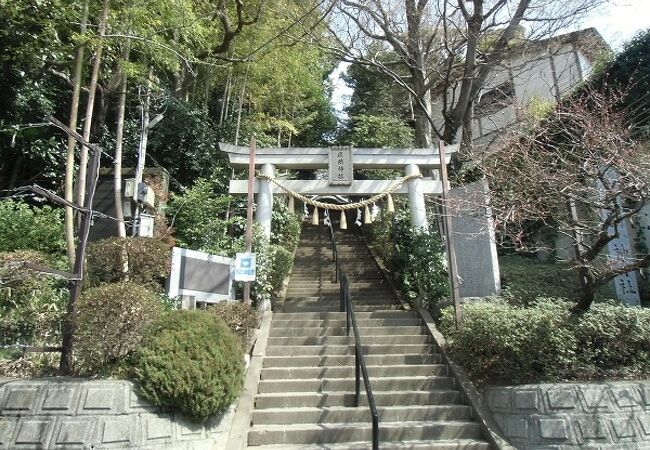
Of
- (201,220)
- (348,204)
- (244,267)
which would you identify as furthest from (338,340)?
(201,220)

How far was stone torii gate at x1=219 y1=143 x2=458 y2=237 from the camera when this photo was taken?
9.92 m

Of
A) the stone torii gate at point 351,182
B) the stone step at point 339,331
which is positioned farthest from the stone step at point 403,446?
the stone torii gate at point 351,182

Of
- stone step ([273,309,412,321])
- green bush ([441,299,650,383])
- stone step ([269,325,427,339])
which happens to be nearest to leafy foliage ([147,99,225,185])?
stone step ([273,309,412,321])

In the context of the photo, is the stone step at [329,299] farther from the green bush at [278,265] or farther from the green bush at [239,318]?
the green bush at [239,318]

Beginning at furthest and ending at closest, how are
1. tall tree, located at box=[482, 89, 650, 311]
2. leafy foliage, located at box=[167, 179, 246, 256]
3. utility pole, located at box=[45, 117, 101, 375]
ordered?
leafy foliage, located at box=[167, 179, 246, 256], tall tree, located at box=[482, 89, 650, 311], utility pole, located at box=[45, 117, 101, 375]

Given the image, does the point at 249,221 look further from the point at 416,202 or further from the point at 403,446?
the point at 403,446

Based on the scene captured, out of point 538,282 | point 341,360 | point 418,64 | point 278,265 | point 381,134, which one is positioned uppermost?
point 418,64

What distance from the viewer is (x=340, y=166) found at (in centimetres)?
1012

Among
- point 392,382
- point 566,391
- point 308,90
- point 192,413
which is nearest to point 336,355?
point 392,382

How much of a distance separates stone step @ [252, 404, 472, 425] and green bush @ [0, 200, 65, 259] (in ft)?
17.3

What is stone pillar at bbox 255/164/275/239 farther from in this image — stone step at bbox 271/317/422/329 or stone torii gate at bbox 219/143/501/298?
stone step at bbox 271/317/422/329

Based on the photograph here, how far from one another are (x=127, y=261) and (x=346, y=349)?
359 centimetres

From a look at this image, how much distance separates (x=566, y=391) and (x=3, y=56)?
11.3 metres

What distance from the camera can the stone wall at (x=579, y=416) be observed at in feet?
17.0
